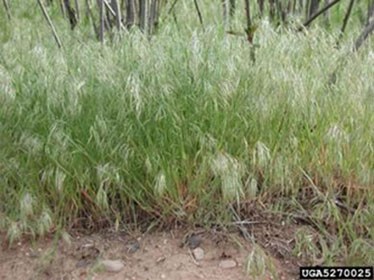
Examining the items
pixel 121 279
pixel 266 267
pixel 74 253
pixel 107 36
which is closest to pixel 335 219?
pixel 266 267

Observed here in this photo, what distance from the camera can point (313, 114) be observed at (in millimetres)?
1868

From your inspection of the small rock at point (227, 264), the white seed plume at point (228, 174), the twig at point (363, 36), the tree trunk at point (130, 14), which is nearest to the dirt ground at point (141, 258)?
the small rock at point (227, 264)

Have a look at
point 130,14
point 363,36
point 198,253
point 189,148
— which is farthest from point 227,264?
point 130,14

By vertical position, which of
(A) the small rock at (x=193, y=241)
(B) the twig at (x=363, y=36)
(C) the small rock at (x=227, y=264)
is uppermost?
(B) the twig at (x=363, y=36)

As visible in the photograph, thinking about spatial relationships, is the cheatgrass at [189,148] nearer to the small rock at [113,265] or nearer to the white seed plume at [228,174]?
A: the white seed plume at [228,174]

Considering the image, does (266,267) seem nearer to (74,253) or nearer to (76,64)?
(74,253)

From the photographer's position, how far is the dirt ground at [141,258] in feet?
5.39

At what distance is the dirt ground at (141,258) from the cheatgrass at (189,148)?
0.17 feet

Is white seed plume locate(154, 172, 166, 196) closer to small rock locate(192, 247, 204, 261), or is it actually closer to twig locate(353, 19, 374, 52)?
small rock locate(192, 247, 204, 261)

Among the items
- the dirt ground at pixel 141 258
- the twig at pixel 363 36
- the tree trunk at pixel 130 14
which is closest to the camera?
the dirt ground at pixel 141 258

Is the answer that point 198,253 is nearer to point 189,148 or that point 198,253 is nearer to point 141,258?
point 141,258

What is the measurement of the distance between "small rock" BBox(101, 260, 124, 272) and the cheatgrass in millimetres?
136

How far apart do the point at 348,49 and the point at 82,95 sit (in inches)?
37.4

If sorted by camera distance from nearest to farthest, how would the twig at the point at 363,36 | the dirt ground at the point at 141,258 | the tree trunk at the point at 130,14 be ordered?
the dirt ground at the point at 141,258 < the twig at the point at 363,36 < the tree trunk at the point at 130,14
